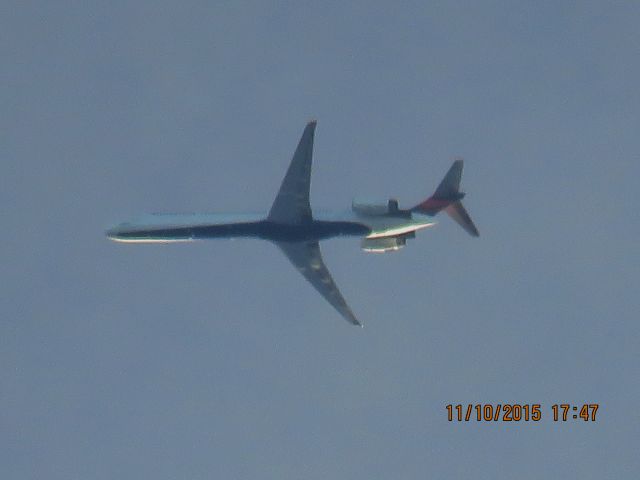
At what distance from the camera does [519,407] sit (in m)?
74.6

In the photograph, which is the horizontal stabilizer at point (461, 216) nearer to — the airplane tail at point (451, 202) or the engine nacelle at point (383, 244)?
the airplane tail at point (451, 202)

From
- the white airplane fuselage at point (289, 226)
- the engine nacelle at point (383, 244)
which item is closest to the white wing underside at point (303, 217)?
the white airplane fuselage at point (289, 226)

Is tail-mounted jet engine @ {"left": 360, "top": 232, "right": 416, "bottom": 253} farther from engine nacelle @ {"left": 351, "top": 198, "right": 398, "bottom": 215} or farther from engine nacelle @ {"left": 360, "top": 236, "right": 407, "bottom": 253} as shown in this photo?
engine nacelle @ {"left": 351, "top": 198, "right": 398, "bottom": 215}

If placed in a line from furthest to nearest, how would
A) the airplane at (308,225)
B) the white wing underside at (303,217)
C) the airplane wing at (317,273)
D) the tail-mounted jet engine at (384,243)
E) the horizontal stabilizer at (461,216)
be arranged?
1. the airplane wing at (317,273)
2. the horizontal stabilizer at (461,216)
3. the tail-mounted jet engine at (384,243)
4. the airplane at (308,225)
5. the white wing underside at (303,217)

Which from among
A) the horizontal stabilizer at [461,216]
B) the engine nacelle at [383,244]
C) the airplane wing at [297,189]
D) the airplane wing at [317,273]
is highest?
the airplane wing at [297,189]

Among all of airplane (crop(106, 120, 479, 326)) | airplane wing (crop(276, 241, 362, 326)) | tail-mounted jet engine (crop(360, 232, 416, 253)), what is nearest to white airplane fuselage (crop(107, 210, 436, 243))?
airplane (crop(106, 120, 479, 326))

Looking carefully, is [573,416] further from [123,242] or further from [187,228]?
[123,242]

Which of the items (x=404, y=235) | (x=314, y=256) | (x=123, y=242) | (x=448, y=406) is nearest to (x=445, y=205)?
(x=404, y=235)

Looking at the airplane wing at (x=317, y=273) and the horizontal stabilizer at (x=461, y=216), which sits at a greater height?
the horizontal stabilizer at (x=461, y=216)

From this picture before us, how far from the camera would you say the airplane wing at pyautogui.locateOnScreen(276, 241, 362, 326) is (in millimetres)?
81375

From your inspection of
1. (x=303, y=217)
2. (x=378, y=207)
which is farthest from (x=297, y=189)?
(x=378, y=207)

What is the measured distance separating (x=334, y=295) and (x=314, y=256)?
13.3ft

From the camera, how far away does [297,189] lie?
7431 cm

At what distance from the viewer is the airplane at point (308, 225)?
250 feet
